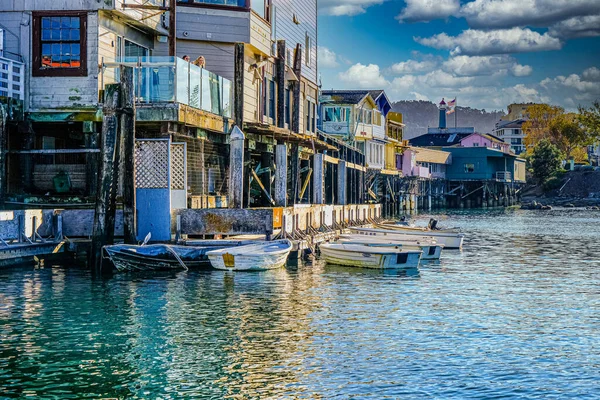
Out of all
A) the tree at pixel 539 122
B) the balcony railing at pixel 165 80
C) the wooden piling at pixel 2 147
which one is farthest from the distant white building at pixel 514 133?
the wooden piling at pixel 2 147

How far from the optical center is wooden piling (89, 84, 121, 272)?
24.4 m

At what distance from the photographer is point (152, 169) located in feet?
85.9

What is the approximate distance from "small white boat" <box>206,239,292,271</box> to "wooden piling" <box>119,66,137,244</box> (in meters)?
2.45

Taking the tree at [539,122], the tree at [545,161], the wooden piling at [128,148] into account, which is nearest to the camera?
the wooden piling at [128,148]

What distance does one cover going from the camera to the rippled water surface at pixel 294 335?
13500 mm

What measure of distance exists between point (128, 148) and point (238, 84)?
22.0 ft

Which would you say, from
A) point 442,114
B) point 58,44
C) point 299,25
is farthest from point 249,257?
point 442,114

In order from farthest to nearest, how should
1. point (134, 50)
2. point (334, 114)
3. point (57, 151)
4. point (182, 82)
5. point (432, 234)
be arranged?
point (334, 114)
point (432, 234)
point (134, 50)
point (182, 82)
point (57, 151)

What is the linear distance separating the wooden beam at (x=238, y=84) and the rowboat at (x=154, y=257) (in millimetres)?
6641

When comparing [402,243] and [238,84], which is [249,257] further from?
[402,243]

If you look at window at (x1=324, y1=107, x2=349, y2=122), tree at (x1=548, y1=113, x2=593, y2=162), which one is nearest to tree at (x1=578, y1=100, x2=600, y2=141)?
tree at (x1=548, y1=113, x2=593, y2=162)

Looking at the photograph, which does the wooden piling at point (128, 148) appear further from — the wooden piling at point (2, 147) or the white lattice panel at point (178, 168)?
the wooden piling at point (2, 147)

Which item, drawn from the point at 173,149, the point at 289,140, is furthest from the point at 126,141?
the point at 289,140

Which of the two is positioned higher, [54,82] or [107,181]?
[54,82]
